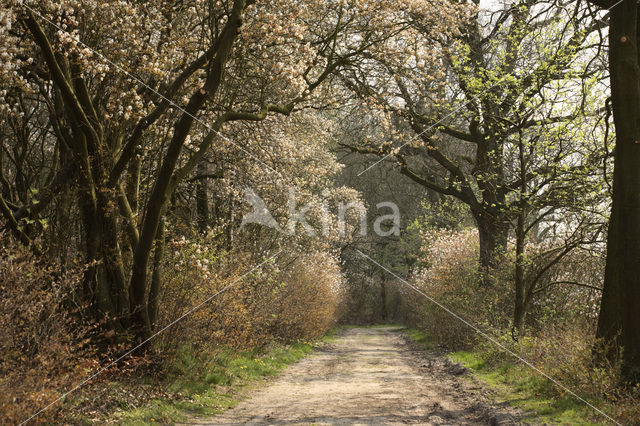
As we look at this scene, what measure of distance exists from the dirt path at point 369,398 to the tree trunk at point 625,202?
1.92m

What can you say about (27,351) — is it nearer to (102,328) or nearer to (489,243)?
(102,328)

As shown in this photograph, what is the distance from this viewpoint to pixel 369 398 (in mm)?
10156

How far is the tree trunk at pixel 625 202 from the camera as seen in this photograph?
27.1ft

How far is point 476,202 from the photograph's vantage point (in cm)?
2094

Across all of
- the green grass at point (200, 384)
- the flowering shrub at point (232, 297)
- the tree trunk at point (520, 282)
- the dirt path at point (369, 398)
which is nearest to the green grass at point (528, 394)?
the dirt path at point (369, 398)

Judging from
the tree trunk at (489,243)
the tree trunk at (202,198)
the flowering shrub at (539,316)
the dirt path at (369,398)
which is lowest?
the dirt path at (369,398)

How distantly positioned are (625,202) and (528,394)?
3580 mm

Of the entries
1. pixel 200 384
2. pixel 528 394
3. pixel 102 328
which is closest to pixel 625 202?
pixel 528 394

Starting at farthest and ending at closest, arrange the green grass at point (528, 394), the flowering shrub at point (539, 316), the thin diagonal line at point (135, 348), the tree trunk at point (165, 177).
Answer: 1. the tree trunk at point (165, 177)
2. the flowering shrub at point (539, 316)
3. the green grass at point (528, 394)
4. the thin diagonal line at point (135, 348)

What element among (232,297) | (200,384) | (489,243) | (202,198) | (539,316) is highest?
(202,198)

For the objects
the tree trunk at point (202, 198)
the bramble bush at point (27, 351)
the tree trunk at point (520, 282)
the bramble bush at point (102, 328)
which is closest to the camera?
the bramble bush at point (27, 351)

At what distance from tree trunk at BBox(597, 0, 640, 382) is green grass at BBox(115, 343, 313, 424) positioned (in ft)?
19.7

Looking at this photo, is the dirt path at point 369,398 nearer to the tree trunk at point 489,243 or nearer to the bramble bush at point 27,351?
the bramble bush at point 27,351

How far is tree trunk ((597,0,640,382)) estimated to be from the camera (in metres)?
8.26
